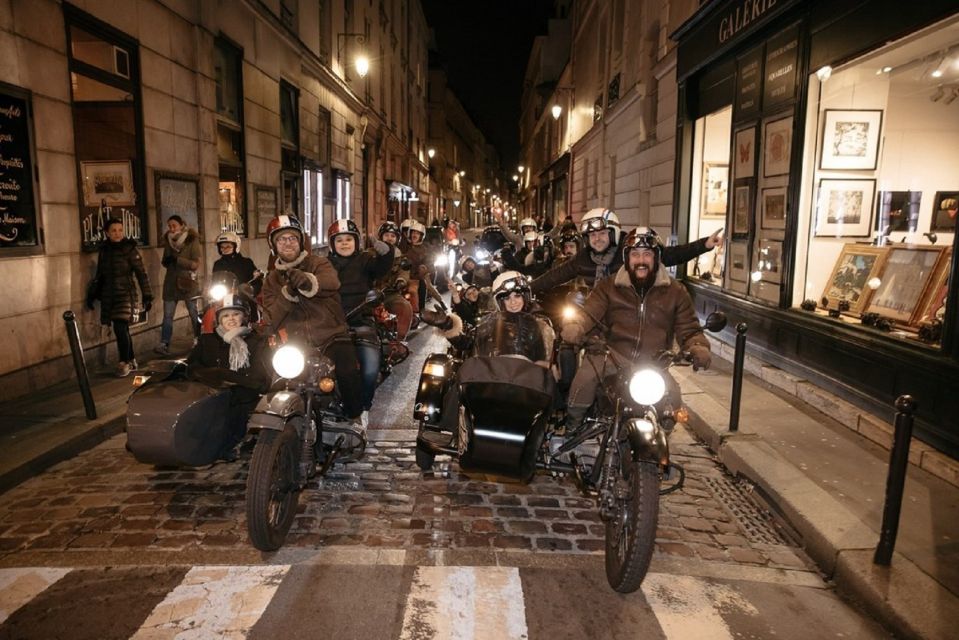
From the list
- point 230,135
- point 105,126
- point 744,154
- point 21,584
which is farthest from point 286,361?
point 230,135

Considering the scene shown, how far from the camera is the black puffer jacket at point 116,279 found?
26.9 ft

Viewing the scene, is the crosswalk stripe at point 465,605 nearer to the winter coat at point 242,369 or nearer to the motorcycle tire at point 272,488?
the motorcycle tire at point 272,488

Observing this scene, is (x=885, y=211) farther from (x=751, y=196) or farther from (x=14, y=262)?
(x=14, y=262)

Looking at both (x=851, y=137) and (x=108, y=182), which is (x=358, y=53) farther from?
(x=851, y=137)

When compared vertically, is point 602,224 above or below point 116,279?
above

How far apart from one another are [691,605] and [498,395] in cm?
162

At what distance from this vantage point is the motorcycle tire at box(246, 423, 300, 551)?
3.85 meters

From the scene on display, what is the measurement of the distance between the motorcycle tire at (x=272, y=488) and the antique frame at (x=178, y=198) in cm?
745

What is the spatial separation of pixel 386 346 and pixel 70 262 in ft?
14.3

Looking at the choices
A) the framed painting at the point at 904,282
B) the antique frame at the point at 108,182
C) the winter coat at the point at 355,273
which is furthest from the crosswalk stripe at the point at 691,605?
the antique frame at the point at 108,182

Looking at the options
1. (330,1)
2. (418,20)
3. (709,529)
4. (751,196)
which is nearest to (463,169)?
(418,20)

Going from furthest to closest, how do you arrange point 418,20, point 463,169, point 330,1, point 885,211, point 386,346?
point 463,169 → point 418,20 → point 330,1 → point 885,211 → point 386,346

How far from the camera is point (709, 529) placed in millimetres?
4629

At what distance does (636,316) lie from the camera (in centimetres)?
472
